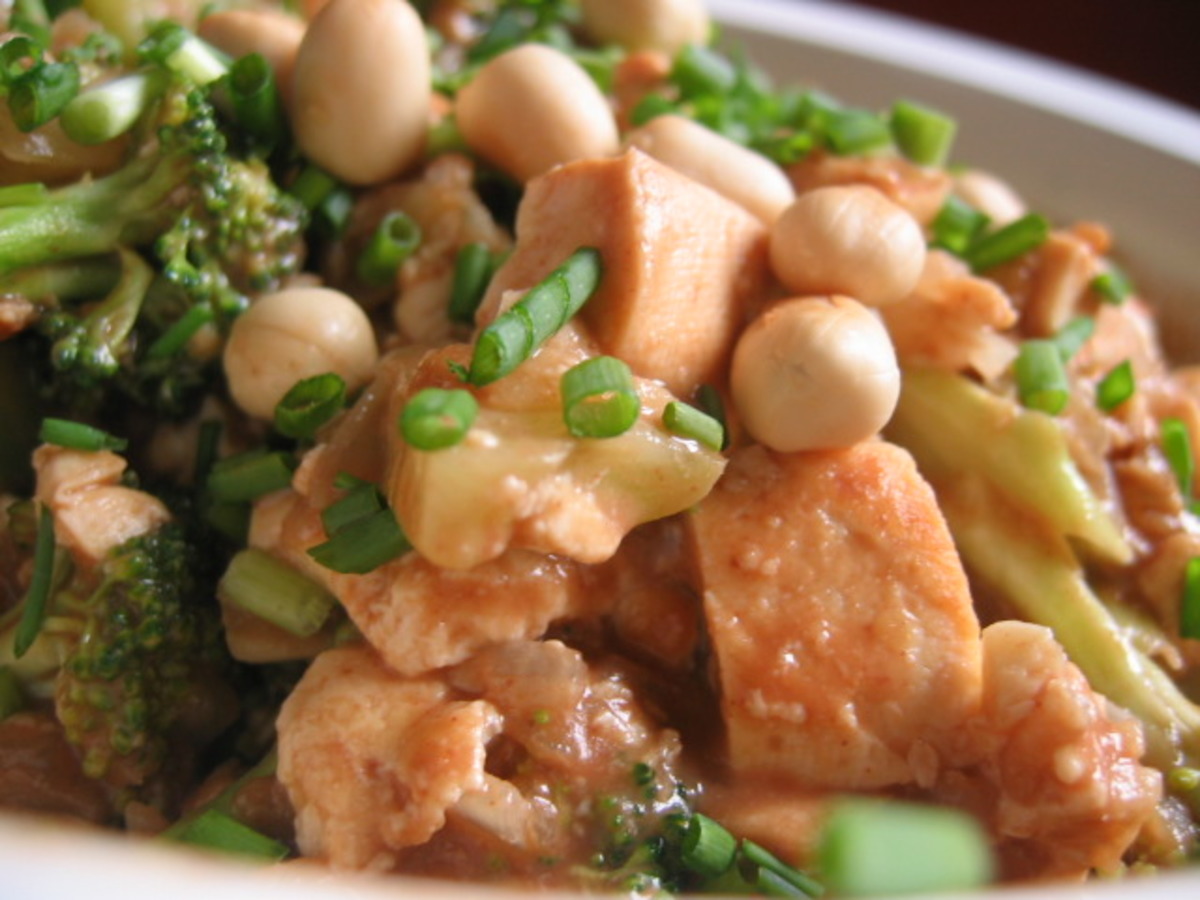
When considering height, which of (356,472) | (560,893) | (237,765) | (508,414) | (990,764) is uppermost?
(508,414)

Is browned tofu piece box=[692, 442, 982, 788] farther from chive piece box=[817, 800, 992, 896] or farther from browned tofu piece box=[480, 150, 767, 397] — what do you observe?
chive piece box=[817, 800, 992, 896]

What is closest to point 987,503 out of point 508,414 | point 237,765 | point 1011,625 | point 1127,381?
point 1011,625

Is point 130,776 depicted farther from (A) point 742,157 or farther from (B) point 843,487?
(A) point 742,157

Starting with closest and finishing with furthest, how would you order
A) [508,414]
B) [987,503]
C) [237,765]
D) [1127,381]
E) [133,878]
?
[133,878] → [508,414] → [237,765] → [987,503] → [1127,381]

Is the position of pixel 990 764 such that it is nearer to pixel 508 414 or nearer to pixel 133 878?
pixel 508 414

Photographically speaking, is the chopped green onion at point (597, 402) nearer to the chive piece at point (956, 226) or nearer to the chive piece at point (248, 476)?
the chive piece at point (248, 476)

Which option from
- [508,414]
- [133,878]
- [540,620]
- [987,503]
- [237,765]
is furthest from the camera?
[987,503]

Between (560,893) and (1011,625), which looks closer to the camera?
(560,893)

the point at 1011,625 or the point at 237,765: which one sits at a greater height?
the point at 1011,625
